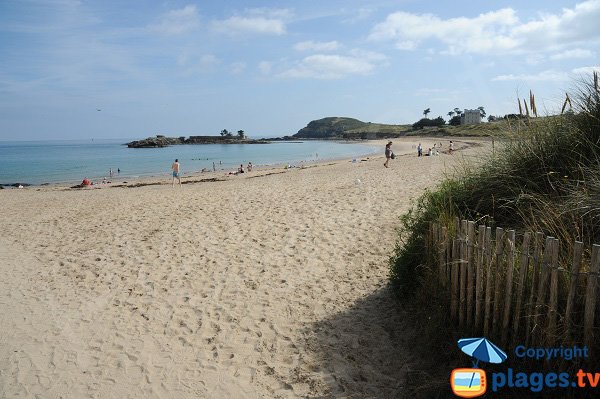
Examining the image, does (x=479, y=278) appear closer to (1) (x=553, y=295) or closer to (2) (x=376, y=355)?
(1) (x=553, y=295)

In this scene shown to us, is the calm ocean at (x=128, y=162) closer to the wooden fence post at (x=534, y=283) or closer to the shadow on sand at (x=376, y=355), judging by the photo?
the shadow on sand at (x=376, y=355)

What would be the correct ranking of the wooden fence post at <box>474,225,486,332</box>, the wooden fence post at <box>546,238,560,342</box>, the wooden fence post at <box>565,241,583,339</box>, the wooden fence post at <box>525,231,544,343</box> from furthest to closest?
the wooden fence post at <box>474,225,486,332</box>
the wooden fence post at <box>525,231,544,343</box>
the wooden fence post at <box>546,238,560,342</box>
the wooden fence post at <box>565,241,583,339</box>

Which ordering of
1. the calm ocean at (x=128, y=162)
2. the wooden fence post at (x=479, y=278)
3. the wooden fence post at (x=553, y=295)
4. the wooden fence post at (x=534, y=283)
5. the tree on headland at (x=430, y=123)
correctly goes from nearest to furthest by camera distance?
1. the wooden fence post at (x=553, y=295)
2. the wooden fence post at (x=534, y=283)
3. the wooden fence post at (x=479, y=278)
4. the calm ocean at (x=128, y=162)
5. the tree on headland at (x=430, y=123)

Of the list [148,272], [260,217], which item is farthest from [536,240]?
[260,217]

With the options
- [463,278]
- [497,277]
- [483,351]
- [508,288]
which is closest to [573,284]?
[508,288]

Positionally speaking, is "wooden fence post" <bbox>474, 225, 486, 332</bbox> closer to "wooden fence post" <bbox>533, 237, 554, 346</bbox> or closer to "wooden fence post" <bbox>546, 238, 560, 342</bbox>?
"wooden fence post" <bbox>533, 237, 554, 346</bbox>

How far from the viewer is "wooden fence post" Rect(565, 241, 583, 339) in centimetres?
288

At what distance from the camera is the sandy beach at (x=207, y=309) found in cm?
405

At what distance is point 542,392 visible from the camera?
9.84ft

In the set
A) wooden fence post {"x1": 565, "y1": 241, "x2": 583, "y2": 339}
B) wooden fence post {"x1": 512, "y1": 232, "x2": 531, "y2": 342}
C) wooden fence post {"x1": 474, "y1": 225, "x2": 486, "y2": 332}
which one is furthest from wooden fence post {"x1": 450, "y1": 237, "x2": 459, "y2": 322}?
wooden fence post {"x1": 565, "y1": 241, "x2": 583, "y2": 339}

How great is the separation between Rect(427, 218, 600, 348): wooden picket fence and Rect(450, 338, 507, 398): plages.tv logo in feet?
1.48

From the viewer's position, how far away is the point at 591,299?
2.83 m

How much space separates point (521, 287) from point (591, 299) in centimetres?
52

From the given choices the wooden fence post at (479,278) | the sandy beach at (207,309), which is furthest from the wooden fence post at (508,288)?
the sandy beach at (207,309)
